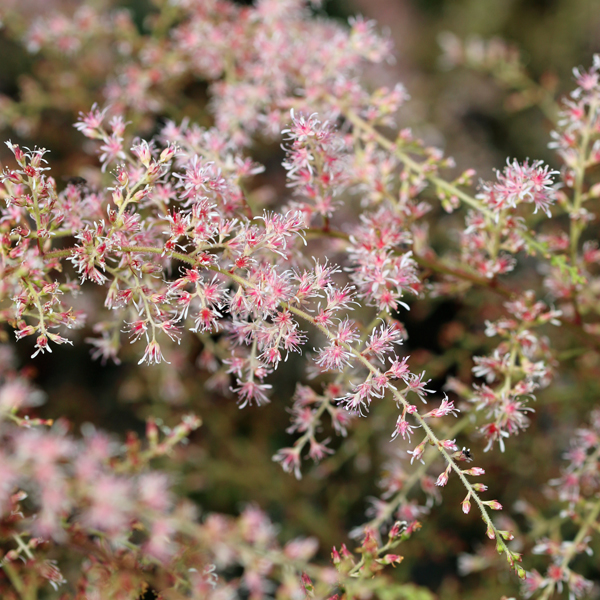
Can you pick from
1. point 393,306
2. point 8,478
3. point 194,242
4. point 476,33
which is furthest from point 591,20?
point 8,478

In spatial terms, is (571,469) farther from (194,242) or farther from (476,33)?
(476,33)

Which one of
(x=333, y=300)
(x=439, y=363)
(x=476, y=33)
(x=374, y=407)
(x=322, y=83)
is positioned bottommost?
(x=333, y=300)

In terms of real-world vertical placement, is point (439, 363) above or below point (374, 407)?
above

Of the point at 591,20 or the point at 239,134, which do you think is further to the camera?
the point at 591,20

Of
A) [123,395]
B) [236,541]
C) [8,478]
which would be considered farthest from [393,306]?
[123,395]

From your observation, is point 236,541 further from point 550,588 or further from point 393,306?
point 550,588

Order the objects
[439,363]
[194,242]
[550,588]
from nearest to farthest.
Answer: [194,242] → [550,588] → [439,363]

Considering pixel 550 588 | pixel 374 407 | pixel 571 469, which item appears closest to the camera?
pixel 550 588
